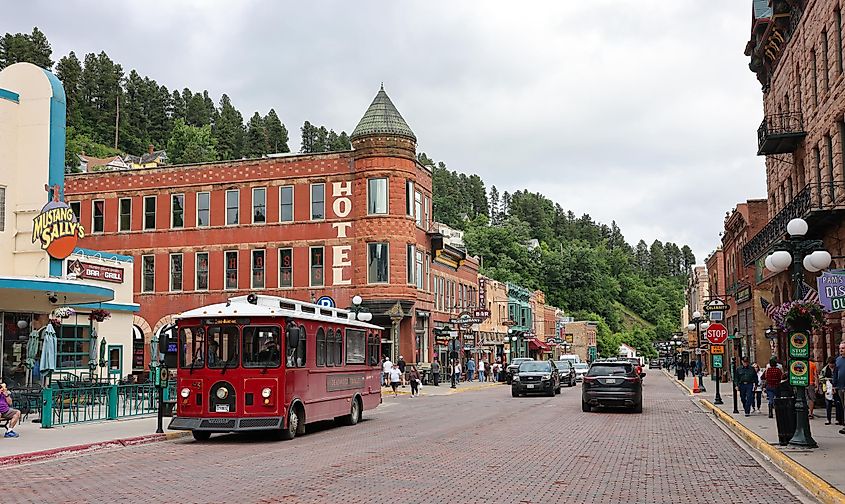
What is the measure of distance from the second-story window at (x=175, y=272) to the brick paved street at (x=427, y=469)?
1233 inches

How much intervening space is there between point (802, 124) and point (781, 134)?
0.94 m

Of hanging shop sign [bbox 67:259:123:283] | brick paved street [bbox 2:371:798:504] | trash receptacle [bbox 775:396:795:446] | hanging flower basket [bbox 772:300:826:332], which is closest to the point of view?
brick paved street [bbox 2:371:798:504]

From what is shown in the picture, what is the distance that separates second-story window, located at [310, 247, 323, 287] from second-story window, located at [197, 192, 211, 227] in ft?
22.5

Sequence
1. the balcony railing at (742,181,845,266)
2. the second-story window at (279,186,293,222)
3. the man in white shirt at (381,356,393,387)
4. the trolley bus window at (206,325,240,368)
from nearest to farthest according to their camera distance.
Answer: the trolley bus window at (206,325,240,368) < the balcony railing at (742,181,845,266) < the man in white shirt at (381,356,393,387) < the second-story window at (279,186,293,222)

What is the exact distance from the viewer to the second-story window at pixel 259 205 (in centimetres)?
4988

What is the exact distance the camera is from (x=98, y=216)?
53094 millimetres

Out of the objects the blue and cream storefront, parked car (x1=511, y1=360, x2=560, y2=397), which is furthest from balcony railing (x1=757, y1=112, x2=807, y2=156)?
the blue and cream storefront

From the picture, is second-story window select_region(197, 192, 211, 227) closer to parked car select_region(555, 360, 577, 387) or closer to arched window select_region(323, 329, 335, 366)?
parked car select_region(555, 360, 577, 387)

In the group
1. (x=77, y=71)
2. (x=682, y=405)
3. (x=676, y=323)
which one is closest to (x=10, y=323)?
(x=682, y=405)

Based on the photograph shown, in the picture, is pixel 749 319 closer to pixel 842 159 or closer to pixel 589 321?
pixel 842 159

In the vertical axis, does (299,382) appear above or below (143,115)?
below

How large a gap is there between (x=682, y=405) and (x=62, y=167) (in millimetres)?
23954

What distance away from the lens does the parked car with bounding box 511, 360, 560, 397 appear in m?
38.9

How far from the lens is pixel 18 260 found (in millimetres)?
26859
